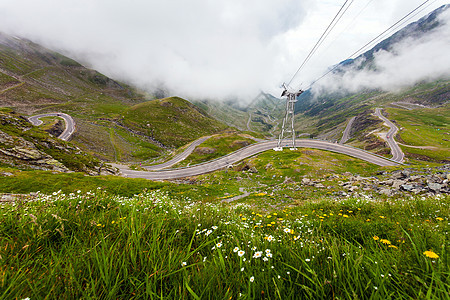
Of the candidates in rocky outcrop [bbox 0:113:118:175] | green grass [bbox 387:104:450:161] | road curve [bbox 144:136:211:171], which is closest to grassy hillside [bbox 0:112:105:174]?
rocky outcrop [bbox 0:113:118:175]

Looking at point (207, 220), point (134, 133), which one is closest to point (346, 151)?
point (207, 220)

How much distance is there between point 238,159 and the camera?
84812 mm

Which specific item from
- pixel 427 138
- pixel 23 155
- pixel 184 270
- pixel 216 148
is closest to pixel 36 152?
pixel 23 155

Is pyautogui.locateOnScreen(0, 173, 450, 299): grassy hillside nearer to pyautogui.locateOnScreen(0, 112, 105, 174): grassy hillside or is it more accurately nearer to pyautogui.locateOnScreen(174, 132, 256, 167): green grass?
pyautogui.locateOnScreen(0, 112, 105, 174): grassy hillside

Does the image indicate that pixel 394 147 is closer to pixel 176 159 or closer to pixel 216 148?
pixel 216 148

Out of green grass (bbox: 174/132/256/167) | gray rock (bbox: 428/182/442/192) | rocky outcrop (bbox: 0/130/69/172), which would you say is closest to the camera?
gray rock (bbox: 428/182/442/192)

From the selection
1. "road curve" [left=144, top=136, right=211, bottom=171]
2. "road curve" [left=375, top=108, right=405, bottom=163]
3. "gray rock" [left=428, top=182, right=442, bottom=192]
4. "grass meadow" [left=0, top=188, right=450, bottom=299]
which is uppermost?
"road curve" [left=375, top=108, right=405, bottom=163]

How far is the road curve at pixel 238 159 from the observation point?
70938mm

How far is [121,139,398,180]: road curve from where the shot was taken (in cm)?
7094

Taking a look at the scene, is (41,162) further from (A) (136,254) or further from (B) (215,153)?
(B) (215,153)

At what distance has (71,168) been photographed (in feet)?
128

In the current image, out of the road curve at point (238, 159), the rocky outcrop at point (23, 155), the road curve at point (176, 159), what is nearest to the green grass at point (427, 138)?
the road curve at point (238, 159)

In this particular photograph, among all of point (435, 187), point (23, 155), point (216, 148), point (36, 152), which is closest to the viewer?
point (435, 187)

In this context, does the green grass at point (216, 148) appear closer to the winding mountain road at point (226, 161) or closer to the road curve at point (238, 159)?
the winding mountain road at point (226, 161)
